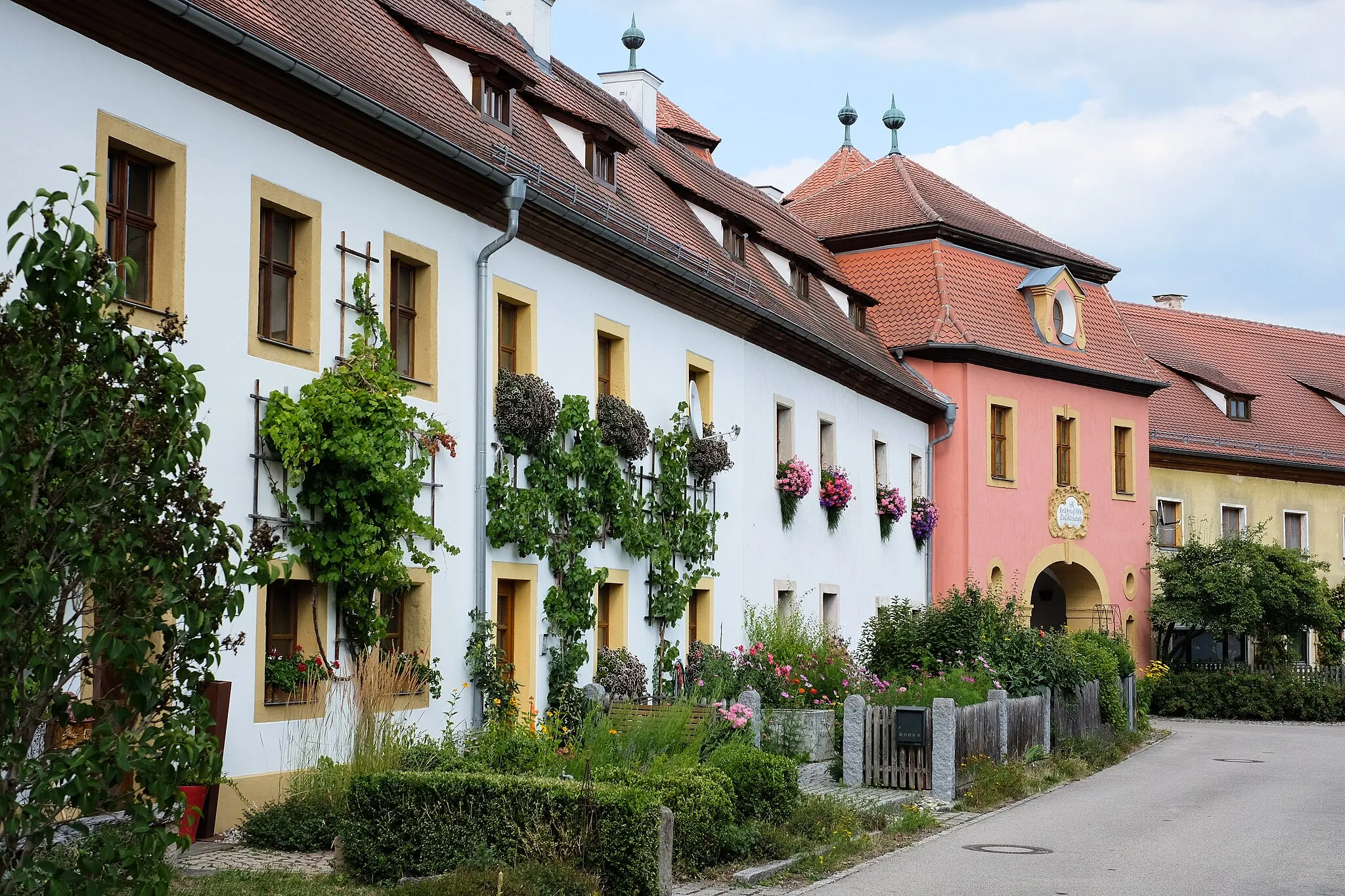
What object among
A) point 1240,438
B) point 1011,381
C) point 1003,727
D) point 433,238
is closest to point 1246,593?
point 1011,381

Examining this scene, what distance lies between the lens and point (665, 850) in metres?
9.41

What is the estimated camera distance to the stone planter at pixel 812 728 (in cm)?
1670

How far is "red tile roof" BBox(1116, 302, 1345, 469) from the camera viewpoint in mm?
39094

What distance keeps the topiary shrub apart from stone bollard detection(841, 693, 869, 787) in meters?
2.35

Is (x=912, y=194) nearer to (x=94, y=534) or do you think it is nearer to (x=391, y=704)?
(x=391, y=704)

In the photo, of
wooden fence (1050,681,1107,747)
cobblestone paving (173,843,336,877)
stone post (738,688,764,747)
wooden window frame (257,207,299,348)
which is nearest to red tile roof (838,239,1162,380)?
wooden fence (1050,681,1107,747)

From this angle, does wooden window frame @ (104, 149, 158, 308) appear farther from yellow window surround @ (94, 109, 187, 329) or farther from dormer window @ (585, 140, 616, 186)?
dormer window @ (585, 140, 616, 186)

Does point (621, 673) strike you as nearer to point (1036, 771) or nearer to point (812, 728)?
point (812, 728)

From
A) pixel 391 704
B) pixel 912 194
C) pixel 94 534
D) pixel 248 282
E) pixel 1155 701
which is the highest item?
pixel 912 194

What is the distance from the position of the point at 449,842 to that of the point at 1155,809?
8855 mm

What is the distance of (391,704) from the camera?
1187 centimetres

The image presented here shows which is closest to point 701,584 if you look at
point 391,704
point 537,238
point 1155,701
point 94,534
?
point 537,238

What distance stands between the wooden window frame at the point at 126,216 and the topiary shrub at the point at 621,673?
7452mm

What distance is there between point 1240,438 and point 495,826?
33.8 m
